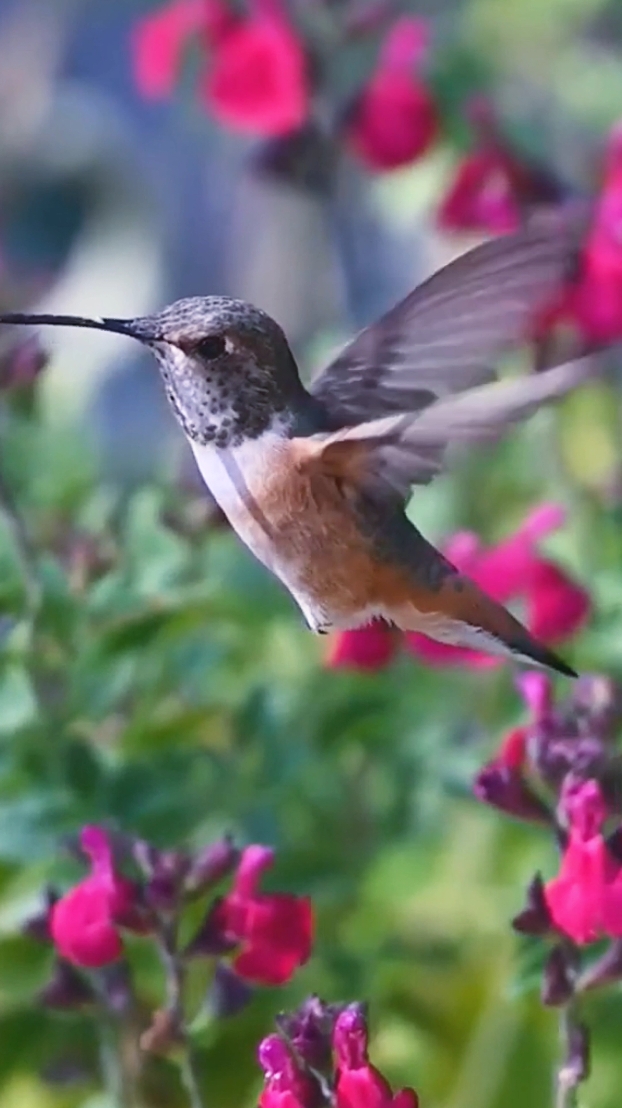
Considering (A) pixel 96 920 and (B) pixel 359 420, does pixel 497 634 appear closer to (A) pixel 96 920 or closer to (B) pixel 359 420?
(B) pixel 359 420

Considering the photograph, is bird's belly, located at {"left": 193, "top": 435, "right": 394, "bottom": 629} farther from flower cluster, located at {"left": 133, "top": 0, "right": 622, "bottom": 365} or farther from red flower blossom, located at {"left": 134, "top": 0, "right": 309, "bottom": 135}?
red flower blossom, located at {"left": 134, "top": 0, "right": 309, "bottom": 135}

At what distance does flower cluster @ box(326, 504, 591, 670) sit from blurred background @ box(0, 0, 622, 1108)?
0.02 metres

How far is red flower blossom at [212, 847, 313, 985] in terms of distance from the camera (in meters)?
1.45

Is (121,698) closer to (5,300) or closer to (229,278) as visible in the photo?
(5,300)

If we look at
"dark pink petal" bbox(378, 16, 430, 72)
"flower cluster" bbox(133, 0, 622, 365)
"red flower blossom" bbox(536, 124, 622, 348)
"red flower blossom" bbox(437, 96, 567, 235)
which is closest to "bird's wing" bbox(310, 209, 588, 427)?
"red flower blossom" bbox(536, 124, 622, 348)

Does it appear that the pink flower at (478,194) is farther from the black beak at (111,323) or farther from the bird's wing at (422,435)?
the black beak at (111,323)

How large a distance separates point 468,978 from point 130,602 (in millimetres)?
534

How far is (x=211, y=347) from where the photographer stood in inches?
51.0

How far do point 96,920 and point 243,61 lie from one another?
56.8 inches

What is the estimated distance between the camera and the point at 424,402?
4.66ft

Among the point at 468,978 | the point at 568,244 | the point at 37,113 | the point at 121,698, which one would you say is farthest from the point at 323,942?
the point at 37,113

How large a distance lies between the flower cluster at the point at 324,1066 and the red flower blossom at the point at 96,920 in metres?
0.25

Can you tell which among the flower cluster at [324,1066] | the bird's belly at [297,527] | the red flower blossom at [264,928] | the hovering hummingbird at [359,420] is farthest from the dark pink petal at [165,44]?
the flower cluster at [324,1066]

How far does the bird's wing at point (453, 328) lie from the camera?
51.4 inches
